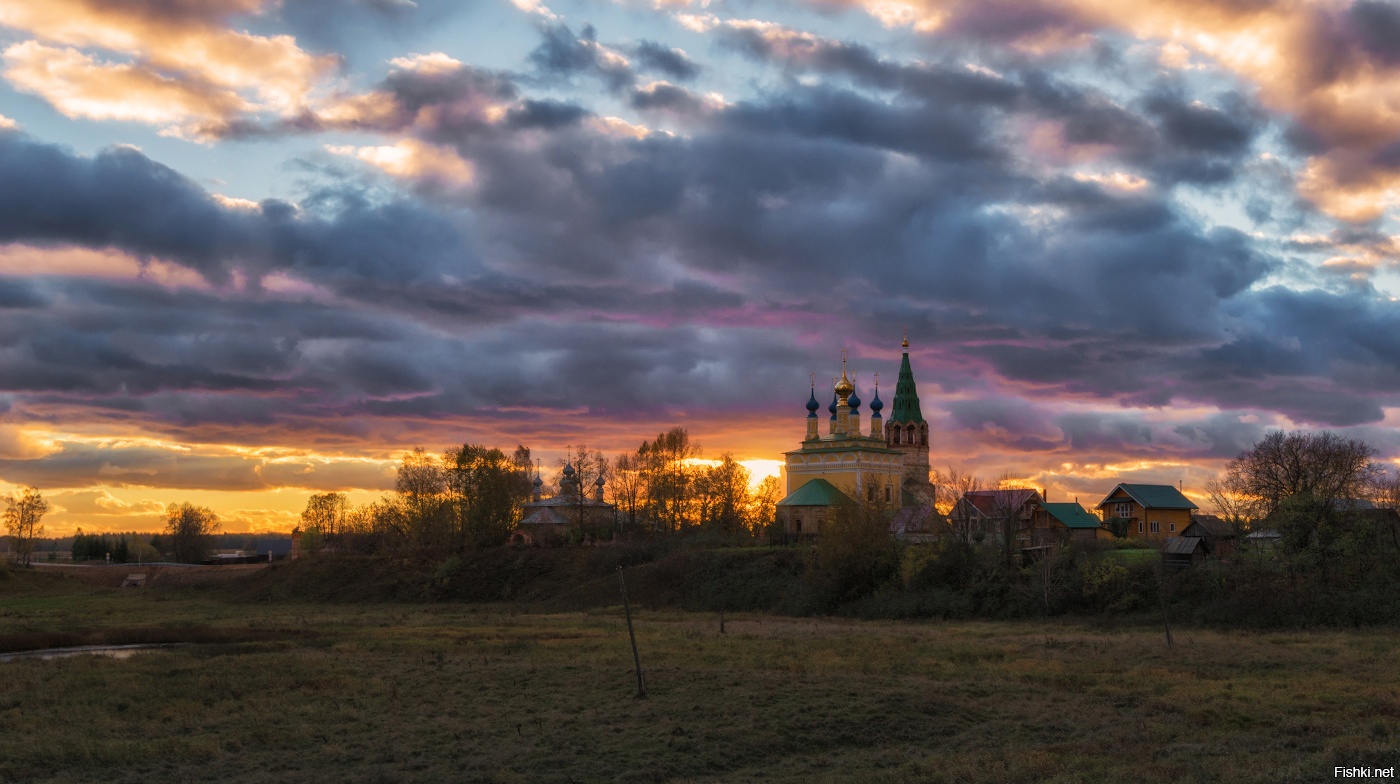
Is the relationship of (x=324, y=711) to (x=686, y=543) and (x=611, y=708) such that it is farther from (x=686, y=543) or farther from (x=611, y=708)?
(x=686, y=543)

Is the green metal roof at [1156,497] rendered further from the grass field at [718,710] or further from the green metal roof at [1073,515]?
the grass field at [718,710]

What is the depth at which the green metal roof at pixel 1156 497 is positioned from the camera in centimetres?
8906

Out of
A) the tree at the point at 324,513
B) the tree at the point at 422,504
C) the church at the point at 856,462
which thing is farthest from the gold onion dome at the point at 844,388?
the tree at the point at 324,513

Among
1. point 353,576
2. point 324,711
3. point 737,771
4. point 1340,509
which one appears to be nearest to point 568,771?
point 737,771

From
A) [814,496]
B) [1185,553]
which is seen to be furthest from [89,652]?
[814,496]

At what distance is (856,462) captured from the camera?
97.0 m

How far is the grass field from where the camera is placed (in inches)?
898

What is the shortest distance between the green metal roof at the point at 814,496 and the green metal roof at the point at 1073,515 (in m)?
16.8

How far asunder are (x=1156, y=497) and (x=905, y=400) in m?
27.0

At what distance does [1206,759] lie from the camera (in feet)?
74.3

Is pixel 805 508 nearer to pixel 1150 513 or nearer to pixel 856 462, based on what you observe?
pixel 856 462

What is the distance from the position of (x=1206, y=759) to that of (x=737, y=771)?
9606 millimetres

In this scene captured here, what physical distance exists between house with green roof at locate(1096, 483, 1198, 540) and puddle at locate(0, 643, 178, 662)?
2782 inches

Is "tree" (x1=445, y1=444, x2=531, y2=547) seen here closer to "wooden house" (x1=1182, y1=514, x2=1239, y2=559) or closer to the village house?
the village house
